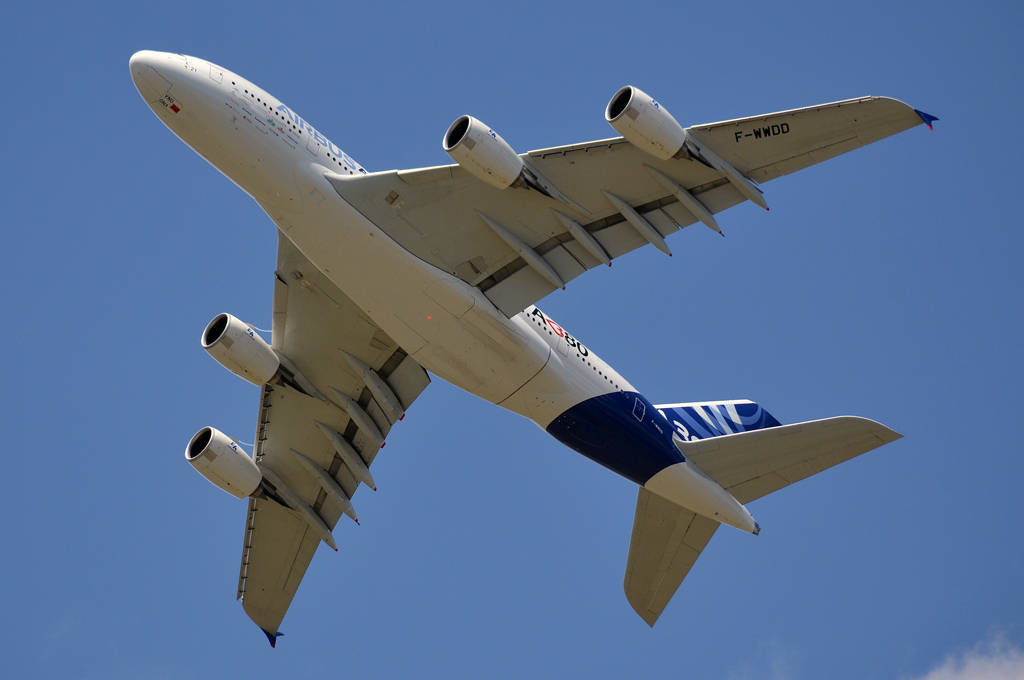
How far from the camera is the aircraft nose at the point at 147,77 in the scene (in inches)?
746

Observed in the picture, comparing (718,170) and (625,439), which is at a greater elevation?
(718,170)

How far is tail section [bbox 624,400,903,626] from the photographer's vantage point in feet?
73.4

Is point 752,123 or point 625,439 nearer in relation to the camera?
point 752,123

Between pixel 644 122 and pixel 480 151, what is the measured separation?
3.24 meters

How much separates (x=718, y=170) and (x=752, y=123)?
3.68 ft

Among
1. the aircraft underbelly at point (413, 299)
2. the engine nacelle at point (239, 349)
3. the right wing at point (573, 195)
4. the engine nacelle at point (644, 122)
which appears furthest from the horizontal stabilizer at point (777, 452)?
the engine nacelle at point (239, 349)

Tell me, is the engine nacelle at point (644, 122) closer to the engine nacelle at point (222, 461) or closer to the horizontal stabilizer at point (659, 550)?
the horizontal stabilizer at point (659, 550)

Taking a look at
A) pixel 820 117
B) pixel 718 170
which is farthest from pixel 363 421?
pixel 820 117

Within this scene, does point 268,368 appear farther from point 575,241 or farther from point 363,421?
point 575,241

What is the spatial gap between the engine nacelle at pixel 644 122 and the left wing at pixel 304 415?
855 cm

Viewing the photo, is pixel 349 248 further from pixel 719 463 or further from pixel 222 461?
pixel 719 463

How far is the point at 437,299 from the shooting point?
67.4 feet

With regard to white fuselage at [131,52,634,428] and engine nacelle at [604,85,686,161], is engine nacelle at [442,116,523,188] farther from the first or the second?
white fuselage at [131,52,634,428]

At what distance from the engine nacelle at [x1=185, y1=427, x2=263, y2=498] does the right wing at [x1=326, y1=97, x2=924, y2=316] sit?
7.82 m
